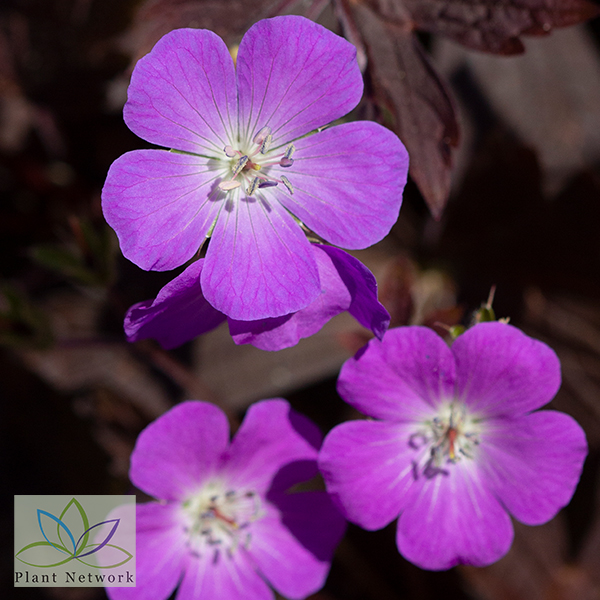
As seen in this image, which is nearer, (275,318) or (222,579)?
(275,318)

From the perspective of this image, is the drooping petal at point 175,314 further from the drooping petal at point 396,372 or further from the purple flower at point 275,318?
the drooping petal at point 396,372

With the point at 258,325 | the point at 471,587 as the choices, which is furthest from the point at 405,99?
the point at 471,587

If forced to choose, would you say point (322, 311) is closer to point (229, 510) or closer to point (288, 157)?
point (288, 157)

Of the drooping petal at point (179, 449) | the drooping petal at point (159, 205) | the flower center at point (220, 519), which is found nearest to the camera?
the drooping petal at point (159, 205)

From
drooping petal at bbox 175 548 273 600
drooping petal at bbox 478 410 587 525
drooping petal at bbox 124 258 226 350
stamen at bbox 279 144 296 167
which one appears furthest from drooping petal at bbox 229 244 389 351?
drooping petal at bbox 175 548 273 600

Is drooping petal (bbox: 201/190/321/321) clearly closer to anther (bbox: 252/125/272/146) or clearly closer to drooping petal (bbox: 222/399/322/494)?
anther (bbox: 252/125/272/146)

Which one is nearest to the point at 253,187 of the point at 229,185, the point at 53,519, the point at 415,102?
the point at 229,185

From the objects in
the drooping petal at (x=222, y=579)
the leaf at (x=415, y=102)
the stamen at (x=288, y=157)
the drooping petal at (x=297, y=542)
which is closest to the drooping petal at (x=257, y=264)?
the stamen at (x=288, y=157)
